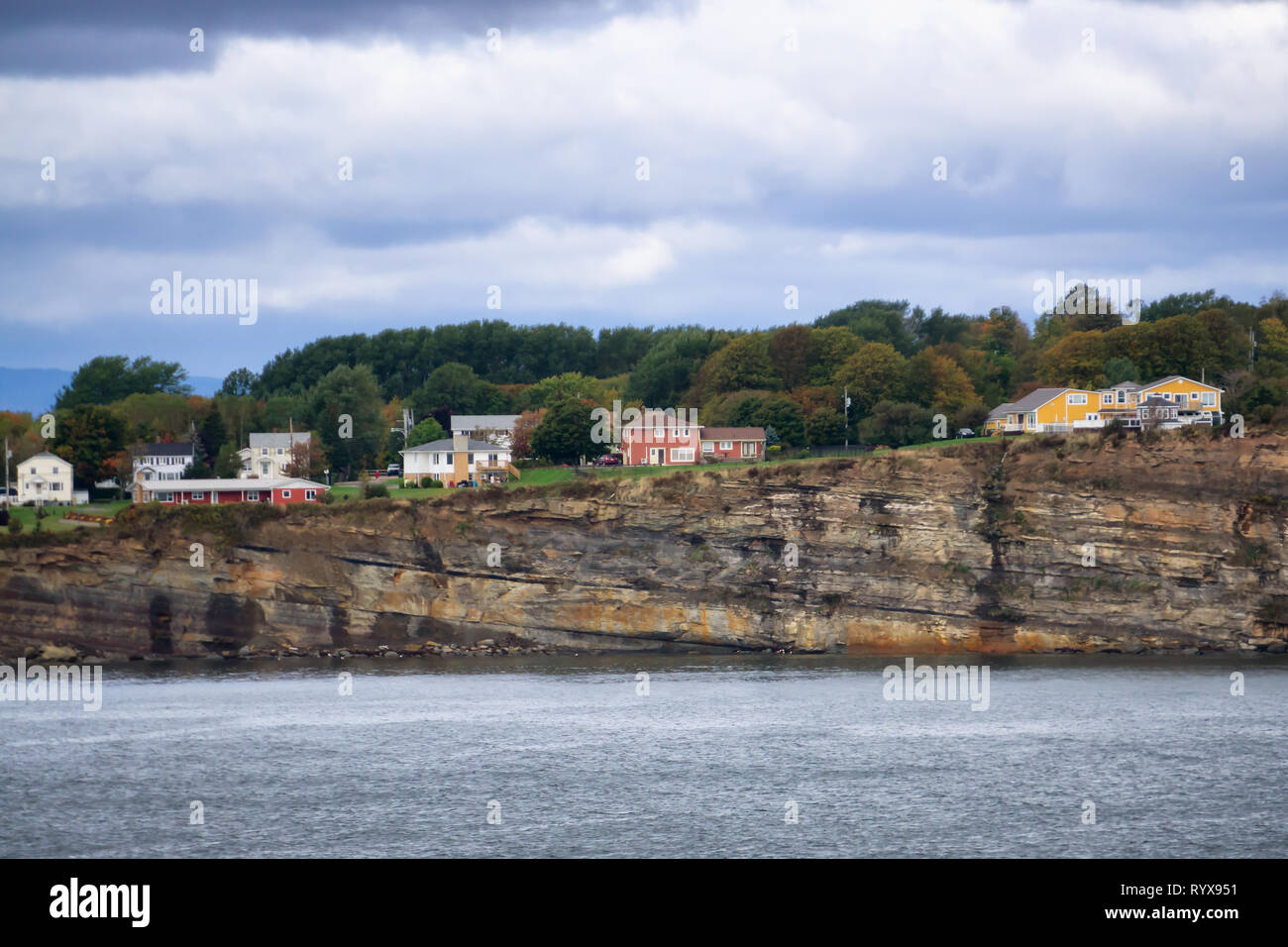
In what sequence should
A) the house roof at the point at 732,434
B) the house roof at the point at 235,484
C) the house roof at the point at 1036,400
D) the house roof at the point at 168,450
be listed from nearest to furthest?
the house roof at the point at 235,484
the house roof at the point at 1036,400
the house roof at the point at 732,434
the house roof at the point at 168,450

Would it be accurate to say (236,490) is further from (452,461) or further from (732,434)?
(732,434)

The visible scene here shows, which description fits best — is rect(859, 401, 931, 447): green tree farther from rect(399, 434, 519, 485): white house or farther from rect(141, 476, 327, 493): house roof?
rect(141, 476, 327, 493): house roof

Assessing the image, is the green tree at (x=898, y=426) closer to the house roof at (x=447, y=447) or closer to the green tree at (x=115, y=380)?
the house roof at (x=447, y=447)

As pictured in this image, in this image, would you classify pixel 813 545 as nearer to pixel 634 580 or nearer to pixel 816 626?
pixel 816 626

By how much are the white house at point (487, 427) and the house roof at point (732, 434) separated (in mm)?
17953

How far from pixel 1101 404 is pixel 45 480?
76.0 meters

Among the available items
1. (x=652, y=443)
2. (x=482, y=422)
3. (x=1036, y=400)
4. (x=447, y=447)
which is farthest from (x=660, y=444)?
(x=1036, y=400)

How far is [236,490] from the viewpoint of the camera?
8456 centimetres

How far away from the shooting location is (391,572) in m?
72.0

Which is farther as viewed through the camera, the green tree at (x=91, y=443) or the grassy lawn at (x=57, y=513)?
the green tree at (x=91, y=443)

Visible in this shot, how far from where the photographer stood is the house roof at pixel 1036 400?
292 feet

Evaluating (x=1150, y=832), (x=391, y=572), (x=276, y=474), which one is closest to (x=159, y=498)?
(x=276, y=474)

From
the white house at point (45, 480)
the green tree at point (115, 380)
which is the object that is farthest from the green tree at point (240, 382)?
the white house at point (45, 480)

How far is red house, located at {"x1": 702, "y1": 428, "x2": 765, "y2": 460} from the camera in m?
92.1
